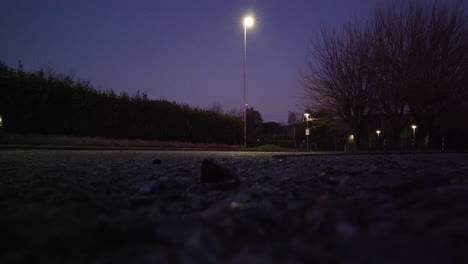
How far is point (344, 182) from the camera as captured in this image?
235cm

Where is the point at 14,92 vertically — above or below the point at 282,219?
above

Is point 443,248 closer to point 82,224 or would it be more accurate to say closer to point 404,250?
point 404,250

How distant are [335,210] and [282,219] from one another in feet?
0.66

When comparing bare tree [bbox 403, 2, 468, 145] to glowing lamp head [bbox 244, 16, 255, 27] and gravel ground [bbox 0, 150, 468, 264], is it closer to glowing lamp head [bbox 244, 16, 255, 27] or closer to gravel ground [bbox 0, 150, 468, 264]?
glowing lamp head [bbox 244, 16, 255, 27]

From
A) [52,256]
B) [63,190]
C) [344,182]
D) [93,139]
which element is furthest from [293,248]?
[93,139]

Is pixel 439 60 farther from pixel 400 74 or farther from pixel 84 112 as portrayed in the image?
pixel 84 112

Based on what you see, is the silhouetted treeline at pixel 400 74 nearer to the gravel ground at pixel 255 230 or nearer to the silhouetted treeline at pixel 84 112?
the silhouetted treeline at pixel 84 112

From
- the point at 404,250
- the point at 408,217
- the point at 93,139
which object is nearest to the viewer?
the point at 404,250

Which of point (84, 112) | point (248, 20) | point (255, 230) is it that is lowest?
point (255, 230)

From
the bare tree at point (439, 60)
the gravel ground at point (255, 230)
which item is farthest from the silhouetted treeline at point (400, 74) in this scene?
the gravel ground at point (255, 230)

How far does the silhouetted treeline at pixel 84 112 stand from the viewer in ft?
49.7

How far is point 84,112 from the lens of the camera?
59.0ft

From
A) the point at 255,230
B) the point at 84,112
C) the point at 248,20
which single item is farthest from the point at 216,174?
the point at 248,20

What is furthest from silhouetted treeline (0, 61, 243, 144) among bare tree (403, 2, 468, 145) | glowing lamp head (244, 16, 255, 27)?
bare tree (403, 2, 468, 145)
